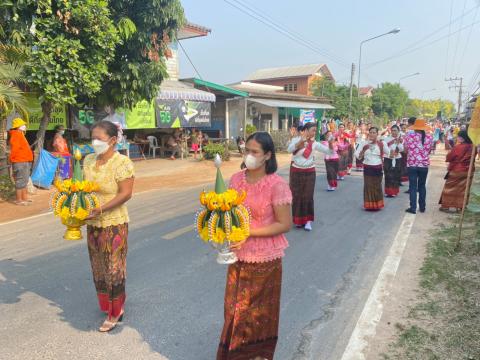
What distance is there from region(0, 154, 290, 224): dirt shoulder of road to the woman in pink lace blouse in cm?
679

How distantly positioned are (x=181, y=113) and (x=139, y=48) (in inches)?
244

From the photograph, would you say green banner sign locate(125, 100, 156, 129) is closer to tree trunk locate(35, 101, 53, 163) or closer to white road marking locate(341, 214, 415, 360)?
tree trunk locate(35, 101, 53, 163)

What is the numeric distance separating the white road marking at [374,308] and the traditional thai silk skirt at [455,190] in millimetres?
2681

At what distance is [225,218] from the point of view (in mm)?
2395

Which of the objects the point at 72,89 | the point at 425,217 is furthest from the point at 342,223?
the point at 72,89

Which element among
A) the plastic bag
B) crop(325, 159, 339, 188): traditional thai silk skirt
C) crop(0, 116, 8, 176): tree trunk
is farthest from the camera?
crop(325, 159, 339, 188): traditional thai silk skirt

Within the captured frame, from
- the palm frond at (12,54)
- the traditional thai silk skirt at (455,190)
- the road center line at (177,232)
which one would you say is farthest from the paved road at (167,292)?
the palm frond at (12,54)

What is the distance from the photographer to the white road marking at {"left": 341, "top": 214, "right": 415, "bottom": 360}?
3230 millimetres

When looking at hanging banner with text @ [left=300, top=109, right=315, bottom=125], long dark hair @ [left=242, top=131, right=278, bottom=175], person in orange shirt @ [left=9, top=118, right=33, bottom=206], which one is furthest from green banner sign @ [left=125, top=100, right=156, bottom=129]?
long dark hair @ [left=242, top=131, right=278, bottom=175]

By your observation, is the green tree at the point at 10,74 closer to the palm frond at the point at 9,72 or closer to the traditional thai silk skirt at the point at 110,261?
the palm frond at the point at 9,72

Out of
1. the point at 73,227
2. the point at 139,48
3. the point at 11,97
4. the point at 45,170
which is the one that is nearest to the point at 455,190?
the point at 73,227

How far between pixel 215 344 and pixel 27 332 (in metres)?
1.71

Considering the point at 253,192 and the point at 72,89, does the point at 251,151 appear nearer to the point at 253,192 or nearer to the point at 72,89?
the point at 253,192

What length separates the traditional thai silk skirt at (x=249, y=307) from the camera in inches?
104
